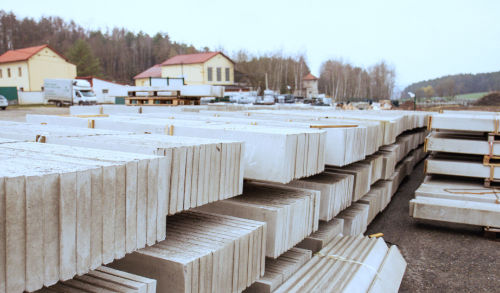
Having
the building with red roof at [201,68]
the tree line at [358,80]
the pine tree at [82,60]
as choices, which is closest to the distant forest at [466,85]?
the tree line at [358,80]

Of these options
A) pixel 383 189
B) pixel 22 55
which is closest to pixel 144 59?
pixel 22 55

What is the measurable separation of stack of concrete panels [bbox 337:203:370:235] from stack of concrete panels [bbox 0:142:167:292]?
3462mm

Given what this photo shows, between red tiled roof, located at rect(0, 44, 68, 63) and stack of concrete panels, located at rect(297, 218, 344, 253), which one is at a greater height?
red tiled roof, located at rect(0, 44, 68, 63)

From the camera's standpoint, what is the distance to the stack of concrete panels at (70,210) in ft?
5.42

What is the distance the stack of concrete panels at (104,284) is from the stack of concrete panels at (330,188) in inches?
97.8

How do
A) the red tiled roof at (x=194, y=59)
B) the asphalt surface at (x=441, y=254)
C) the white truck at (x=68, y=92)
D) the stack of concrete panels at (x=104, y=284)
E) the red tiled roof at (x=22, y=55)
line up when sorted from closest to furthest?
1. the stack of concrete panels at (x=104, y=284)
2. the asphalt surface at (x=441, y=254)
3. the white truck at (x=68, y=92)
4. the red tiled roof at (x=22, y=55)
5. the red tiled roof at (x=194, y=59)

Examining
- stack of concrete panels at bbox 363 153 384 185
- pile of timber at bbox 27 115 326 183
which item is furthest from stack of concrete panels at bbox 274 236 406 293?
stack of concrete panels at bbox 363 153 384 185

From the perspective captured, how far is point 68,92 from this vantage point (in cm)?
3094

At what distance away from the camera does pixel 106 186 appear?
1967 mm

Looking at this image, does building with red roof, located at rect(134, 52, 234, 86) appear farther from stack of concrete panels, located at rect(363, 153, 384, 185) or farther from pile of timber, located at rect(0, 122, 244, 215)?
pile of timber, located at rect(0, 122, 244, 215)

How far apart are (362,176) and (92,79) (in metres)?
41.1

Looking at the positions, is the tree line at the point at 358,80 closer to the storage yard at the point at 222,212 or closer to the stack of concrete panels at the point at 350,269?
the storage yard at the point at 222,212

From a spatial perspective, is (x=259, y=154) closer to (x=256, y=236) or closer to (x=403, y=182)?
(x=256, y=236)

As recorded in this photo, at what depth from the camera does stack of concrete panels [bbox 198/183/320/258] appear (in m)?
3.24
